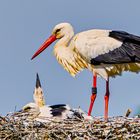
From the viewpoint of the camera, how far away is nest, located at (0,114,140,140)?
8.80 metres

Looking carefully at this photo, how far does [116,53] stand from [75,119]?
5.61ft

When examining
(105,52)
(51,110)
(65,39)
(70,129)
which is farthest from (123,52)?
(70,129)

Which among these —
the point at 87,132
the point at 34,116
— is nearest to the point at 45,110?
the point at 34,116

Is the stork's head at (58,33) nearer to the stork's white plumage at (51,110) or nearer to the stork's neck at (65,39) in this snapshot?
the stork's neck at (65,39)

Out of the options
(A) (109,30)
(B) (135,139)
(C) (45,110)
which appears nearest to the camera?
(B) (135,139)

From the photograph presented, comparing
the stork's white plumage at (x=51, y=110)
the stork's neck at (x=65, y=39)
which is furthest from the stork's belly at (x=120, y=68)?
the stork's white plumage at (x=51, y=110)

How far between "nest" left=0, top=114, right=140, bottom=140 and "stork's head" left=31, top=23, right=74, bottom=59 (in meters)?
2.44

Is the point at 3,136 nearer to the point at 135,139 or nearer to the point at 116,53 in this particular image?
the point at 135,139

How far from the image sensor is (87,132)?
28.9 feet

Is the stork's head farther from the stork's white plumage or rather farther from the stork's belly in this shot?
the stork's white plumage

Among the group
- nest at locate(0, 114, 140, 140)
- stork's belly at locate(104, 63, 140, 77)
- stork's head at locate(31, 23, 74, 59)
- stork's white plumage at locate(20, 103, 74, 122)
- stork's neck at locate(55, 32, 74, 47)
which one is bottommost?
nest at locate(0, 114, 140, 140)

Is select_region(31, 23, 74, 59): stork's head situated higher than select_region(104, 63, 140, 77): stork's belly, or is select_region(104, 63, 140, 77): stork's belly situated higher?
select_region(31, 23, 74, 59): stork's head

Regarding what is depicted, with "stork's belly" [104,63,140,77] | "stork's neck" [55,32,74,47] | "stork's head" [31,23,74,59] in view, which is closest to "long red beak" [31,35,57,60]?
"stork's head" [31,23,74,59]

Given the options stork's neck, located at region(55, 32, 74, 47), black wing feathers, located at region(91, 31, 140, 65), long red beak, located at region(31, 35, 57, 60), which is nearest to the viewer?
black wing feathers, located at region(91, 31, 140, 65)
